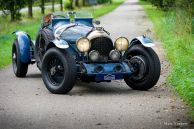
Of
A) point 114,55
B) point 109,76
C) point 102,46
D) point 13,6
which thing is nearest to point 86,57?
point 102,46

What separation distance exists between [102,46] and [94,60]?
0.44m

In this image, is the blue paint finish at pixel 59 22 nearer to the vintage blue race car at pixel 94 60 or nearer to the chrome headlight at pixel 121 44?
the vintage blue race car at pixel 94 60

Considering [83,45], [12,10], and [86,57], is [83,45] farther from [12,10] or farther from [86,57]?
[12,10]

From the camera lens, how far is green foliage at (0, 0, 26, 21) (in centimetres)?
3244

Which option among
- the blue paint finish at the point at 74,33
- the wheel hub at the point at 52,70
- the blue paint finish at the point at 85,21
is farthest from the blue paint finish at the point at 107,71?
the blue paint finish at the point at 85,21

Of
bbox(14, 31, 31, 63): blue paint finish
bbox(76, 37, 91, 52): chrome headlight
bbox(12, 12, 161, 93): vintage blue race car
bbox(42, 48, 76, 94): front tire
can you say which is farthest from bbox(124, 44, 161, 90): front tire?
bbox(14, 31, 31, 63): blue paint finish

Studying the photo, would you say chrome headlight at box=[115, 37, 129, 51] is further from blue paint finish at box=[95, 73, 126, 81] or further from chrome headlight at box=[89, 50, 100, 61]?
blue paint finish at box=[95, 73, 126, 81]

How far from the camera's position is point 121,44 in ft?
38.5

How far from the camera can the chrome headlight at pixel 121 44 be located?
1170cm

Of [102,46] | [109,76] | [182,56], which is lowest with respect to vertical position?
[182,56]

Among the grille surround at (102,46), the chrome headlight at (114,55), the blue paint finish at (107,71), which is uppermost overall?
the grille surround at (102,46)

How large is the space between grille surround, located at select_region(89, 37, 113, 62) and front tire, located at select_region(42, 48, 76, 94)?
2.50 ft

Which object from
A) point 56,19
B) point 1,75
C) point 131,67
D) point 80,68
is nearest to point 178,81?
point 131,67

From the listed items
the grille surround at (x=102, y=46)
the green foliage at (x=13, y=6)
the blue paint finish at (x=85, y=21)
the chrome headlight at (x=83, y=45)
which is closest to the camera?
the chrome headlight at (x=83, y=45)
